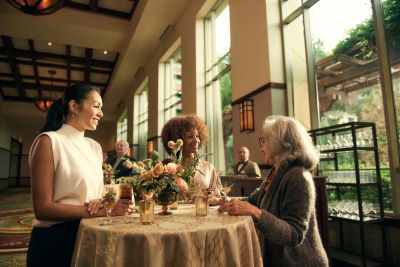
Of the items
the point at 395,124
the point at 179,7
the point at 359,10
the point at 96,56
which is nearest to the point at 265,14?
the point at 359,10

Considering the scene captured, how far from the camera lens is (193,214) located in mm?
1718

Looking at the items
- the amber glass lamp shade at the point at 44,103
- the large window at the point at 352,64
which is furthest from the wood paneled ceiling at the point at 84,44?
the large window at the point at 352,64

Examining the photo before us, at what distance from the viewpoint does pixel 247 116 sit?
493 centimetres

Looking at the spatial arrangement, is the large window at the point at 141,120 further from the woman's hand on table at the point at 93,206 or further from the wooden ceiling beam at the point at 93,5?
the woman's hand on table at the point at 93,206

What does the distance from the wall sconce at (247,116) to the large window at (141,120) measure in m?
8.21

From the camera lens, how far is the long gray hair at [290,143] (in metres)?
1.75

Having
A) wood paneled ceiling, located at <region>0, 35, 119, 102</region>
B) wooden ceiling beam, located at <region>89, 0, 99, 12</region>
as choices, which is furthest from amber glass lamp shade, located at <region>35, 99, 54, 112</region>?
wooden ceiling beam, located at <region>89, 0, 99, 12</region>

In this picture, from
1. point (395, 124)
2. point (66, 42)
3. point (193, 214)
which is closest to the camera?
point (193, 214)

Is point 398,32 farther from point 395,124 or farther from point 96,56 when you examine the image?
point 96,56

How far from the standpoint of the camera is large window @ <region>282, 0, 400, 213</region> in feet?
10.6

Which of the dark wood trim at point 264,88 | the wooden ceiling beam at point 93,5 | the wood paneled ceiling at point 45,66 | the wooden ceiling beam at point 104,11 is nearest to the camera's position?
the dark wood trim at point 264,88

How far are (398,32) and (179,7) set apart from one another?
231 inches

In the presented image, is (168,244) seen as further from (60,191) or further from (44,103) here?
(44,103)

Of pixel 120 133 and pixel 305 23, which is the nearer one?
pixel 305 23
